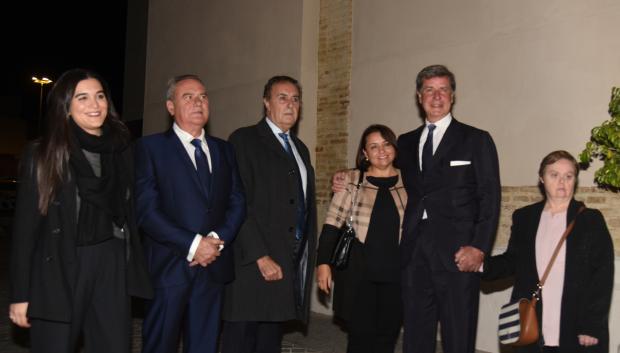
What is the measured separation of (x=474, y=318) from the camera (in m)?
4.36

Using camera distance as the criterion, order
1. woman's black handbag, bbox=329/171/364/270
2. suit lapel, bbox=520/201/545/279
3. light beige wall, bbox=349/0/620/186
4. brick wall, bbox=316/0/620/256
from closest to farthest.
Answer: suit lapel, bbox=520/201/545/279 → woman's black handbag, bbox=329/171/364/270 → light beige wall, bbox=349/0/620/186 → brick wall, bbox=316/0/620/256

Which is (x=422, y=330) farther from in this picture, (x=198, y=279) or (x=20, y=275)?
(x=20, y=275)

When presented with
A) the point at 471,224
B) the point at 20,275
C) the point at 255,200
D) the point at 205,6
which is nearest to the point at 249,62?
the point at 205,6

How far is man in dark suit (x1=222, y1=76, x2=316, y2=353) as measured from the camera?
4.58 meters

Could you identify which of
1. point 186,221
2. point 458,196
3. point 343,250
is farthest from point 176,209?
point 458,196

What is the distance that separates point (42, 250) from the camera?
345cm

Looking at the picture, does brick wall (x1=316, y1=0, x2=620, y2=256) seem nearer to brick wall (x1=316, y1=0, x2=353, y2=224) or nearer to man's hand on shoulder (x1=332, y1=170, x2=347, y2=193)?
brick wall (x1=316, y1=0, x2=353, y2=224)

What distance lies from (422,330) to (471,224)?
2.66ft

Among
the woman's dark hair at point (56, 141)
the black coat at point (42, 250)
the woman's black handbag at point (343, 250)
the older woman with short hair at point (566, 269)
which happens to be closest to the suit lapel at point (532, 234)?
the older woman with short hair at point (566, 269)

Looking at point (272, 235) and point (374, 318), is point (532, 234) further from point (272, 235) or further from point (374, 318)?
point (272, 235)

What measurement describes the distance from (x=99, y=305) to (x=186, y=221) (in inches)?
34.2

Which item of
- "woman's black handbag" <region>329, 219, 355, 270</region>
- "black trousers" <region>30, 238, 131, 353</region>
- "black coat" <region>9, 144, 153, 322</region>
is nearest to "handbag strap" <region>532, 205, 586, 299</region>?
"woman's black handbag" <region>329, 219, 355, 270</region>

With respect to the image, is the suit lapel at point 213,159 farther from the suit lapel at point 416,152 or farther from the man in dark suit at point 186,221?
the suit lapel at point 416,152

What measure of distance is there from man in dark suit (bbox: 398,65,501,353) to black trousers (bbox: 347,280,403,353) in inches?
7.2
